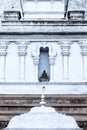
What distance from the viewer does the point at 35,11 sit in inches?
948

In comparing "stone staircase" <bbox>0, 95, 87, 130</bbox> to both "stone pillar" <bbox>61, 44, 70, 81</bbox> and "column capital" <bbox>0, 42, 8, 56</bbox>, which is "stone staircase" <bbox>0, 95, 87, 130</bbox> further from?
"column capital" <bbox>0, 42, 8, 56</bbox>

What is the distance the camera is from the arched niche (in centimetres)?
2220

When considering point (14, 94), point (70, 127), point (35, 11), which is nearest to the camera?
point (70, 127)

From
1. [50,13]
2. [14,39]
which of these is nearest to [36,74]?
[14,39]

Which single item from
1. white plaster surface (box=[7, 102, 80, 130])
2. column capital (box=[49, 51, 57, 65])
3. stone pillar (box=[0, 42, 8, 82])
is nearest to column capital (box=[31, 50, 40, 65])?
→ column capital (box=[49, 51, 57, 65])

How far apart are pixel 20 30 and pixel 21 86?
266 cm

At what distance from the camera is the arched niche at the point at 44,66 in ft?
72.8

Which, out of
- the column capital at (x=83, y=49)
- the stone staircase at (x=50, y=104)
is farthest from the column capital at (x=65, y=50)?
the stone staircase at (x=50, y=104)

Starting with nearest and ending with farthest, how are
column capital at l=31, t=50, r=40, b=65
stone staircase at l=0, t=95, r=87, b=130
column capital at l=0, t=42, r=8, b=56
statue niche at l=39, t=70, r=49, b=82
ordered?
stone staircase at l=0, t=95, r=87, b=130 → statue niche at l=39, t=70, r=49, b=82 → column capital at l=31, t=50, r=40, b=65 → column capital at l=0, t=42, r=8, b=56

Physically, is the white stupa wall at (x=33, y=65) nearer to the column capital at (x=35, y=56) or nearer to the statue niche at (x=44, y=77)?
the column capital at (x=35, y=56)

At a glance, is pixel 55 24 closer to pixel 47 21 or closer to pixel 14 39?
pixel 47 21

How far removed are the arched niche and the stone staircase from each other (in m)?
2.59

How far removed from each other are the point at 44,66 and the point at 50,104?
5.53 meters

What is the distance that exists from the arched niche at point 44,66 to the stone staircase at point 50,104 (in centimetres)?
259
